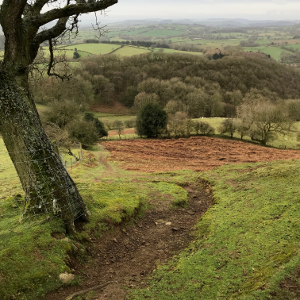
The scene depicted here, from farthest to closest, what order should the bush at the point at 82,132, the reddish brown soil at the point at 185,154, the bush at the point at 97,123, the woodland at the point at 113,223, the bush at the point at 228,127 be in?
the bush at the point at 97,123
the bush at the point at 228,127
the bush at the point at 82,132
the reddish brown soil at the point at 185,154
the woodland at the point at 113,223

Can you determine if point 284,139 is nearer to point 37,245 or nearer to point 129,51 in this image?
point 37,245

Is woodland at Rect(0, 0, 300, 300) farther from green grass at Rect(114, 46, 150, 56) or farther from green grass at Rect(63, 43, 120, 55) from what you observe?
green grass at Rect(63, 43, 120, 55)

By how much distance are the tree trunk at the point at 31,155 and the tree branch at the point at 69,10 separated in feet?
6.50

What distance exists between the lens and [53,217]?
841cm

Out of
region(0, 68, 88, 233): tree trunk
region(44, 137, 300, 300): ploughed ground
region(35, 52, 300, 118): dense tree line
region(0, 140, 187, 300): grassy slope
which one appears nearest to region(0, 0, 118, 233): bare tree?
region(0, 68, 88, 233): tree trunk

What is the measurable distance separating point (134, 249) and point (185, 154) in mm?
25930

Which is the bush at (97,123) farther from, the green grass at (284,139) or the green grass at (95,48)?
the green grass at (95,48)

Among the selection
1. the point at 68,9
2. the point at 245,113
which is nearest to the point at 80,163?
the point at 68,9

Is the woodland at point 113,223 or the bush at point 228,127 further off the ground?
the woodland at point 113,223

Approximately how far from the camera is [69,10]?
25.8 feet

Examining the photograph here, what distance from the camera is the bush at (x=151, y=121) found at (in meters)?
48.1

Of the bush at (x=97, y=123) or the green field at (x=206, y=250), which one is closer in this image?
the green field at (x=206, y=250)

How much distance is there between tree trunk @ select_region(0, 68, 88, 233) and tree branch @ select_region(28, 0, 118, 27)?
6.50ft

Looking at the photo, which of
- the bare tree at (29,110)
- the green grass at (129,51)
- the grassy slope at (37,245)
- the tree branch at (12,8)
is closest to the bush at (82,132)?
the grassy slope at (37,245)
